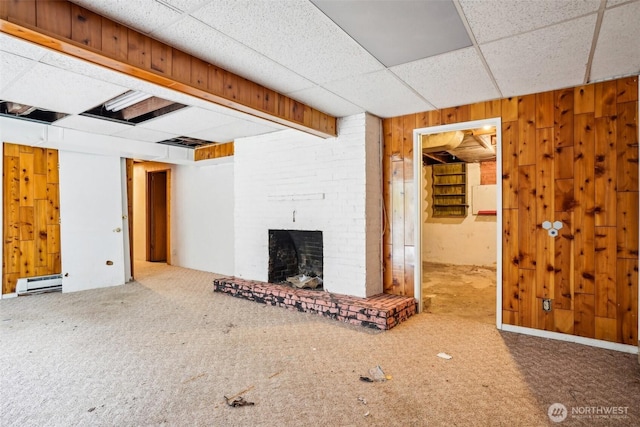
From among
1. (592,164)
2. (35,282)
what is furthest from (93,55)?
(35,282)

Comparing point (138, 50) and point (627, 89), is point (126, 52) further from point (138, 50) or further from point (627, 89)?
point (627, 89)

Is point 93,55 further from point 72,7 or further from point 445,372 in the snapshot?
point 445,372

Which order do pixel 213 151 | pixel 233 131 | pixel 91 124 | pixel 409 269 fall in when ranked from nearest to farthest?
pixel 409 269, pixel 91 124, pixel 233 131, pixel 213 151

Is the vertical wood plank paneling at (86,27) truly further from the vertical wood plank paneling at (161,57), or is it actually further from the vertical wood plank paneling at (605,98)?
the vertical wood plank paneling at (605,98)

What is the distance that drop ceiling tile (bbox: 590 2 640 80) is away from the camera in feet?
5.92

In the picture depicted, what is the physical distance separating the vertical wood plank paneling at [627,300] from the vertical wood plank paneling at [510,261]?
724 mm

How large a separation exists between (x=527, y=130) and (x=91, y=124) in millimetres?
4833

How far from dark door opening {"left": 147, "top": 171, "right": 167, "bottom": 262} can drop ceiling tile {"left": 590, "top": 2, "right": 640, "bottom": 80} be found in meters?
7.62

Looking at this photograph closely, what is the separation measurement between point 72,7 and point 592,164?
3825 millimetres

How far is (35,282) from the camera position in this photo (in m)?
4.63

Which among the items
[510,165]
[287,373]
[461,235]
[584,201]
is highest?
[510,165]

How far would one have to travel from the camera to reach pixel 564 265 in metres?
2.93

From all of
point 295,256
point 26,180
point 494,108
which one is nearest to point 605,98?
point 494,108

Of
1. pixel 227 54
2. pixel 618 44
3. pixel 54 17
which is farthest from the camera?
pixel 227 54
